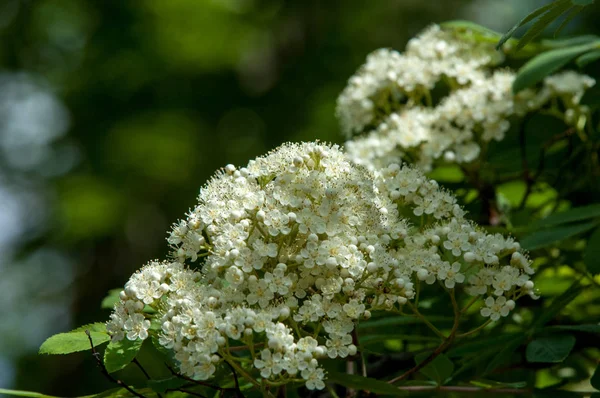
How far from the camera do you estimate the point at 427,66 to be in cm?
347

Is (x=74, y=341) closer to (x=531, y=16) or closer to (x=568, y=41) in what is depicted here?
(x=531, y=16)

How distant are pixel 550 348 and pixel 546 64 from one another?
3.46 feet

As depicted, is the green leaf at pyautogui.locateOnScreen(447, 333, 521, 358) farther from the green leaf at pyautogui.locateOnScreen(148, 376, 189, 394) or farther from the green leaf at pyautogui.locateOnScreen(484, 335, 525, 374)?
the green leaf at pyautogui.locateOnScreen(148, 376, 189, 394)

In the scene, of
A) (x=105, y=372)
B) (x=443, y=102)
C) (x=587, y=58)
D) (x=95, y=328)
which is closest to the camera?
(x=105, y=372)

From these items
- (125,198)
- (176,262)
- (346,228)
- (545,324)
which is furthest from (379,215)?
(125,198)

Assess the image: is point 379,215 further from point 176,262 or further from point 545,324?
point 545,324

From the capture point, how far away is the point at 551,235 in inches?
96.0

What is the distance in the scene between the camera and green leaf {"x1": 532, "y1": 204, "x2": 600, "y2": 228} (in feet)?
8.03

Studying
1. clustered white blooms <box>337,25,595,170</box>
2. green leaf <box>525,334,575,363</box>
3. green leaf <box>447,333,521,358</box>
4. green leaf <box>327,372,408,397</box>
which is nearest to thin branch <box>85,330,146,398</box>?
green leaf <box>327,372,408,397</box>

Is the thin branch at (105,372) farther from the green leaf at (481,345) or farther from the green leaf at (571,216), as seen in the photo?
the green leaf at (571,216)

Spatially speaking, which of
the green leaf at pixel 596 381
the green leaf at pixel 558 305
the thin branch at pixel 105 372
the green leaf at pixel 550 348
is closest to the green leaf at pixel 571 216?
the green leaf at pixel 558 305

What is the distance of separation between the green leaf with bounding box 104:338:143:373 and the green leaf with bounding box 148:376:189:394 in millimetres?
89

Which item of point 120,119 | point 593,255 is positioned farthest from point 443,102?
point 120,119

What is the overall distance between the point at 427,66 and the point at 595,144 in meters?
0.78
